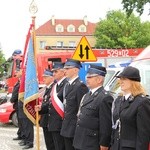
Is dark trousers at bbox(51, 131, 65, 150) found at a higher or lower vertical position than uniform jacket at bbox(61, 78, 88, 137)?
lower

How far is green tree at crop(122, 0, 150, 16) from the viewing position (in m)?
20.4

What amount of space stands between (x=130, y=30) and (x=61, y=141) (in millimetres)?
64426

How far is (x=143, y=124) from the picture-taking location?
4.83 meters

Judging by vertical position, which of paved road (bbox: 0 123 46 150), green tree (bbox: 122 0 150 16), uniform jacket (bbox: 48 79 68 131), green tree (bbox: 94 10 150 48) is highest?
green tree (bbox: 94 10 150 48)

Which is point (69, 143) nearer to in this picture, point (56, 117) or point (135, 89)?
point (56, 117)

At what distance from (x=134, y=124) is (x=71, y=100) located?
2.17 m

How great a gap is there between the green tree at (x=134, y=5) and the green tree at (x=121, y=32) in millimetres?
46771

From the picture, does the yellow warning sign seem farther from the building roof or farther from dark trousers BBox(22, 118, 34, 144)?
the building roof

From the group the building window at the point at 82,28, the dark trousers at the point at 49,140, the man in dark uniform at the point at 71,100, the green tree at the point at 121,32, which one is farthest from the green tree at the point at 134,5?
the building window at the point at 82,28

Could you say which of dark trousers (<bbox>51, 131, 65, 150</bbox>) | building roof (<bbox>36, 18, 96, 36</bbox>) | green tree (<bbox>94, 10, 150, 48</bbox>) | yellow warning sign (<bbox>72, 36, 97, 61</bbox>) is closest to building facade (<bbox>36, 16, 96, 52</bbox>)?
building roof (<bbox>36, 18, 96, 36</bbox>)

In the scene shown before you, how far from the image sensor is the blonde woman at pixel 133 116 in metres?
4.83

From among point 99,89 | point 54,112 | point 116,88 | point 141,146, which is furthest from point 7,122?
point 141,146

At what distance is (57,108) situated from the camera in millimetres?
7648

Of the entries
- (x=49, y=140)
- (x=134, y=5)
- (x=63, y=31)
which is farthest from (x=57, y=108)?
(x=63, y=31)
